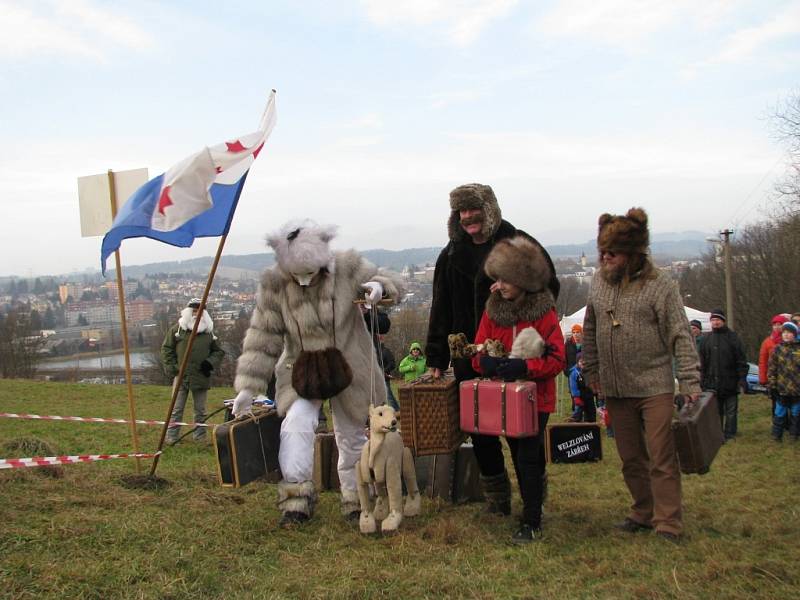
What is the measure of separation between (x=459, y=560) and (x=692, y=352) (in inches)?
71.5

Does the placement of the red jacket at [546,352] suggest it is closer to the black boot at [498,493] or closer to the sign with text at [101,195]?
the black boot at [498,493]

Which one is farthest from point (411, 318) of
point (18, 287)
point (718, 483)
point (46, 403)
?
point (18, 287)

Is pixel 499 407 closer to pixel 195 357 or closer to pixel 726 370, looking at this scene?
pixel 195 357

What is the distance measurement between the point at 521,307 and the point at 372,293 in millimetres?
1088

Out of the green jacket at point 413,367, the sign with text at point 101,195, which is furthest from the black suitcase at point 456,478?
the green jacket at point 413,367

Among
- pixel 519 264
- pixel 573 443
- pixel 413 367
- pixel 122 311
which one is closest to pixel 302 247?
pixel 519 264

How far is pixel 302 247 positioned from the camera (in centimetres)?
504

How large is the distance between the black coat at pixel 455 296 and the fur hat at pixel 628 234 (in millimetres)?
618

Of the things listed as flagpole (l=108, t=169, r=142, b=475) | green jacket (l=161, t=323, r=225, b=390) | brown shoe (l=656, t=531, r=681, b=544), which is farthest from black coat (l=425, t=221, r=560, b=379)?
green jacket (l=161, t=323, r=225, b=390)

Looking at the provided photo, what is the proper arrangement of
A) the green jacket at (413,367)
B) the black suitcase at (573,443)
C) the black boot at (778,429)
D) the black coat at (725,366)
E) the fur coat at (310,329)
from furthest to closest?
1. the green jacket at (413,367)
2. the black coat at (725,366)
3. the black boot at (778,429)
4. the black suitcase at (573,443)
5. the fur coat at (310,329)

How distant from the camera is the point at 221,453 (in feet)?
16.2

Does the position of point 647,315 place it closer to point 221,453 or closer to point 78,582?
point 221,453

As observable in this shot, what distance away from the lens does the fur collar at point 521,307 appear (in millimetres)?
4551

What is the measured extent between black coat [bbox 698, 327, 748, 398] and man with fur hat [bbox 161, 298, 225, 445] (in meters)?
6.75
